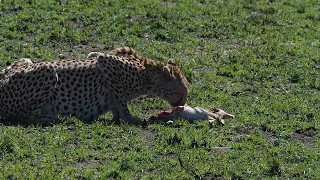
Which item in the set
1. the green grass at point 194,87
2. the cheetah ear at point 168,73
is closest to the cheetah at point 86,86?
the cheetah ear at point 168,73

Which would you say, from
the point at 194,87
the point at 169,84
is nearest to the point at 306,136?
the point at 169,84

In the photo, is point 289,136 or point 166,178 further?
point 289,136

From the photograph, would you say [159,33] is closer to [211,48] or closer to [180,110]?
[211,48]

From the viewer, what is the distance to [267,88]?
13.3 m

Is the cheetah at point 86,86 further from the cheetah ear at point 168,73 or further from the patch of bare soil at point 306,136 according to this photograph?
the patch of bare soil at point 306,136

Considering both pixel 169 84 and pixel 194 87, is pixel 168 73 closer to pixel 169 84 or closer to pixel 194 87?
pixel 169 84

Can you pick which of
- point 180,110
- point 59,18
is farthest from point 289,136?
point 59,18

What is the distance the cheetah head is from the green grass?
37 centimetres

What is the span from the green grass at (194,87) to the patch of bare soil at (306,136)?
0.05ft

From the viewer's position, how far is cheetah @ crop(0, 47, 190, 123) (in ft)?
37.0

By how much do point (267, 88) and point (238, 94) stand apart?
551 millimetres

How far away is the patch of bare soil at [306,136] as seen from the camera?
11.0 meters

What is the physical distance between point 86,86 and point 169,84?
1.11m

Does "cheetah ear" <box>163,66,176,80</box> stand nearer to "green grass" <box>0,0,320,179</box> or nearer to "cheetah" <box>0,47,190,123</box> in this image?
"cheetah" <box>0,47,190,123</box>
